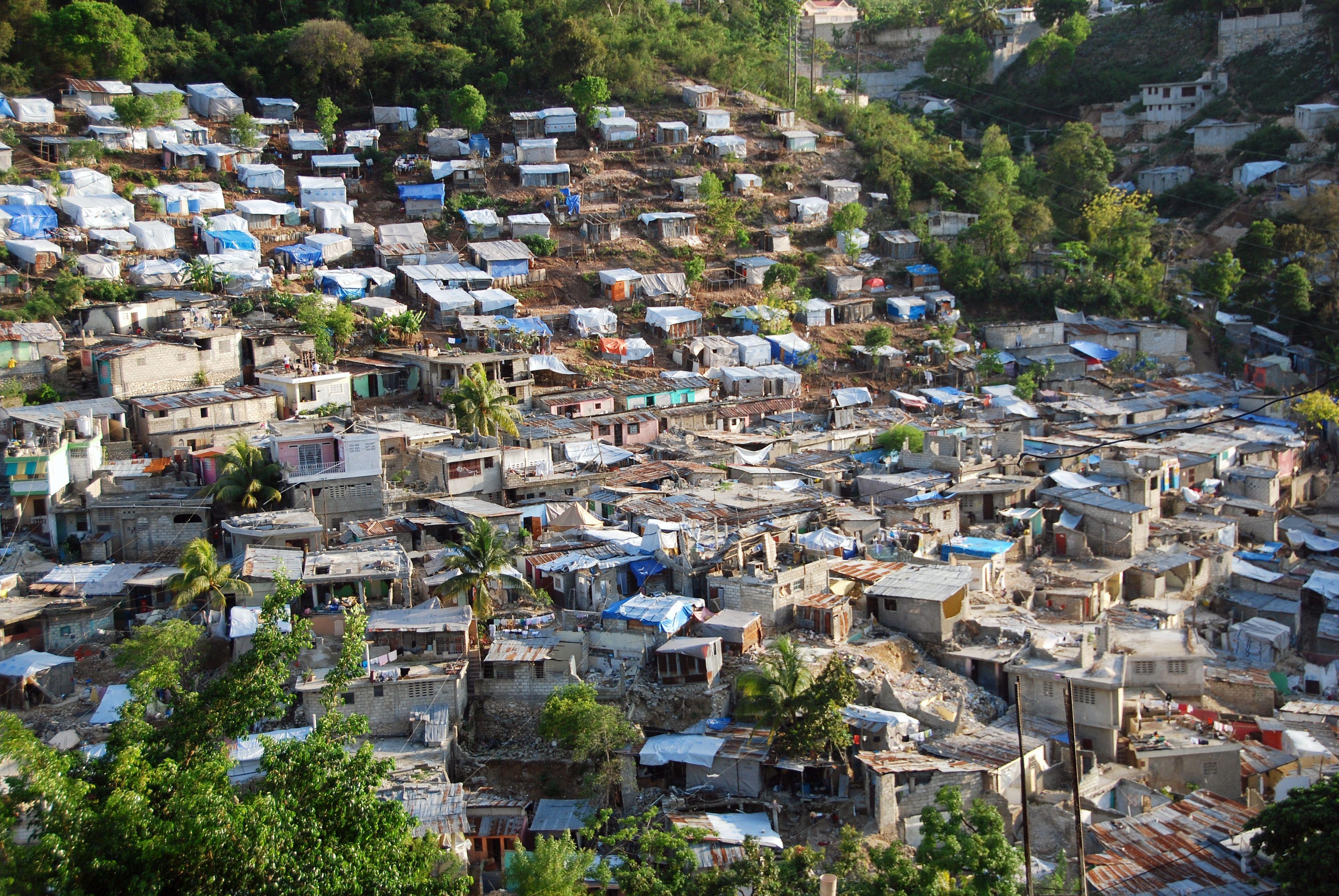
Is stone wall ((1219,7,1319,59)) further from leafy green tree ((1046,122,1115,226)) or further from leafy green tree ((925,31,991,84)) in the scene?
leafy green tree ((1046,122,1115,226))

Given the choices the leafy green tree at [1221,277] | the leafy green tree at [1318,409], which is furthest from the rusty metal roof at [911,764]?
the leafy green tree at [1221,277]

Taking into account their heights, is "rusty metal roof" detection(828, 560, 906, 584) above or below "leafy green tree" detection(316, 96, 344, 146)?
below

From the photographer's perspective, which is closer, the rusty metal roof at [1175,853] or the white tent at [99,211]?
the rusty metal roof at [1175,853]

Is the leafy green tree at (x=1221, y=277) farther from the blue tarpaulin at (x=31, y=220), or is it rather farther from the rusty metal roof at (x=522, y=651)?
the blue tarpaulin at (x=31, y=220)

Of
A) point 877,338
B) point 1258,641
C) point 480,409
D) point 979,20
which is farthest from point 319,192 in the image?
point 979,20

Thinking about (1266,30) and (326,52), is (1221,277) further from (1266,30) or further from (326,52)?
(326,52)

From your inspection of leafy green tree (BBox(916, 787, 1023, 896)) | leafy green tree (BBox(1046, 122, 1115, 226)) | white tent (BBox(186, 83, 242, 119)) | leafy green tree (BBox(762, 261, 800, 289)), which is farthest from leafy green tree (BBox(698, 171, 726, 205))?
leafy green tree (BBox(916, 787, 1023, 896))
